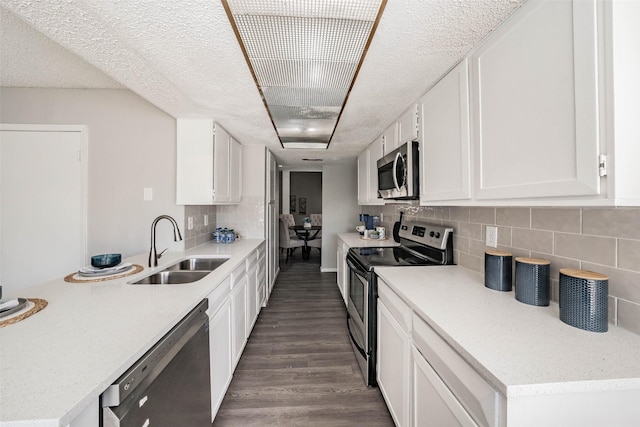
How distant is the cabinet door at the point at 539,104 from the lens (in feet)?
2.28

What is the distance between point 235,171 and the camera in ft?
9.62

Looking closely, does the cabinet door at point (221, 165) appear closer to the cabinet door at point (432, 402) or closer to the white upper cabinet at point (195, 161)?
the white upper cabinet at point (195, 161)

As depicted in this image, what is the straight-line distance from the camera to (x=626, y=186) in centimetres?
64

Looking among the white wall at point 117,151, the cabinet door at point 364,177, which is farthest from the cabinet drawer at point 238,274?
the cabinet door at point 364,177

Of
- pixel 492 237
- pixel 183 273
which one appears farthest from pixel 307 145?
pixel 492 237

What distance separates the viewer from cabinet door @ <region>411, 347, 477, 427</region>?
2.76ft

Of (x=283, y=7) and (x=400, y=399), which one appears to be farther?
(x=400, y=399)

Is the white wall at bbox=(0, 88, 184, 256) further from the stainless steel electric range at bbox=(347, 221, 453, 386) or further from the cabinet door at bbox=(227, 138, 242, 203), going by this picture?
the stainless steel electric range at bbox=(347, 221, 453, 386)

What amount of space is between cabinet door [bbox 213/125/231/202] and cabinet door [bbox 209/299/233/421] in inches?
43.6

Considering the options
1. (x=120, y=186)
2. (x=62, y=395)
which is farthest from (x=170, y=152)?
(x=62, y=395)

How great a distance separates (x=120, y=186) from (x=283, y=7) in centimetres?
206

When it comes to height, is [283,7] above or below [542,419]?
above

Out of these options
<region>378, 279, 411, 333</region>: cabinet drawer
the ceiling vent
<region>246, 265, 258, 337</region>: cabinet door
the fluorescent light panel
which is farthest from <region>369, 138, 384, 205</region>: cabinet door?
<region>246, 265, 258, 337</region>: cabinet door

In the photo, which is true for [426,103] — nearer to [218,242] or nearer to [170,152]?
[170,152]
